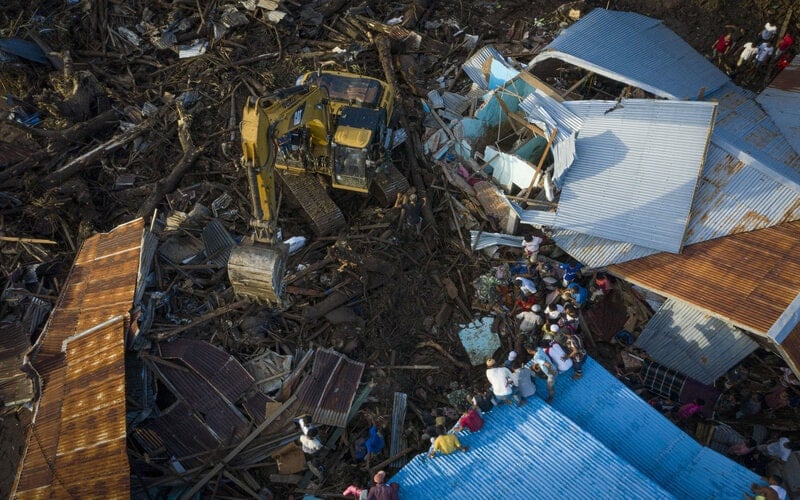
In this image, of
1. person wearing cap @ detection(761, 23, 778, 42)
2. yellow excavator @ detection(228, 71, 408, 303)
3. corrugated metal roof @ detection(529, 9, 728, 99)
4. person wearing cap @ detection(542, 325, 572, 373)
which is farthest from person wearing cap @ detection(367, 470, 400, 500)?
person wearing cap @ detection(761, 23, 778, 42)

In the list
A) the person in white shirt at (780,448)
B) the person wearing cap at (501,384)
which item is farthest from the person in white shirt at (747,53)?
the person wearing cap at (501,384)

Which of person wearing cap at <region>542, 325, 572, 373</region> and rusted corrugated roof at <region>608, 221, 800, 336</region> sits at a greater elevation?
rusted corrugated roof at <region>608, 221, 800, 336</region>

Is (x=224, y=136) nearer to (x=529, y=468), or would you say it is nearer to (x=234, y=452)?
(x=234, y=452)

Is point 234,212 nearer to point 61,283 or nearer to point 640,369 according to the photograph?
point 61,283

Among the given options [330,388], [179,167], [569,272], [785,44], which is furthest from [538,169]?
[179,167]

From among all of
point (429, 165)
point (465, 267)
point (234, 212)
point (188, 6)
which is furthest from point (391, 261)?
point (188, 6)

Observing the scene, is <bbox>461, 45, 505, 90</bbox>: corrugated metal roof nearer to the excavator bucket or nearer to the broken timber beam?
the excavator bucket

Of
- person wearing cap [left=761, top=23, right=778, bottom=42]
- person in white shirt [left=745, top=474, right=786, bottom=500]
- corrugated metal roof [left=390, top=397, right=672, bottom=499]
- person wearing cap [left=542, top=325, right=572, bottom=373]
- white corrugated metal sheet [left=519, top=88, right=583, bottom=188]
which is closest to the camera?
person in white shirt [left=745, top=474, right=786, bottom=500]
